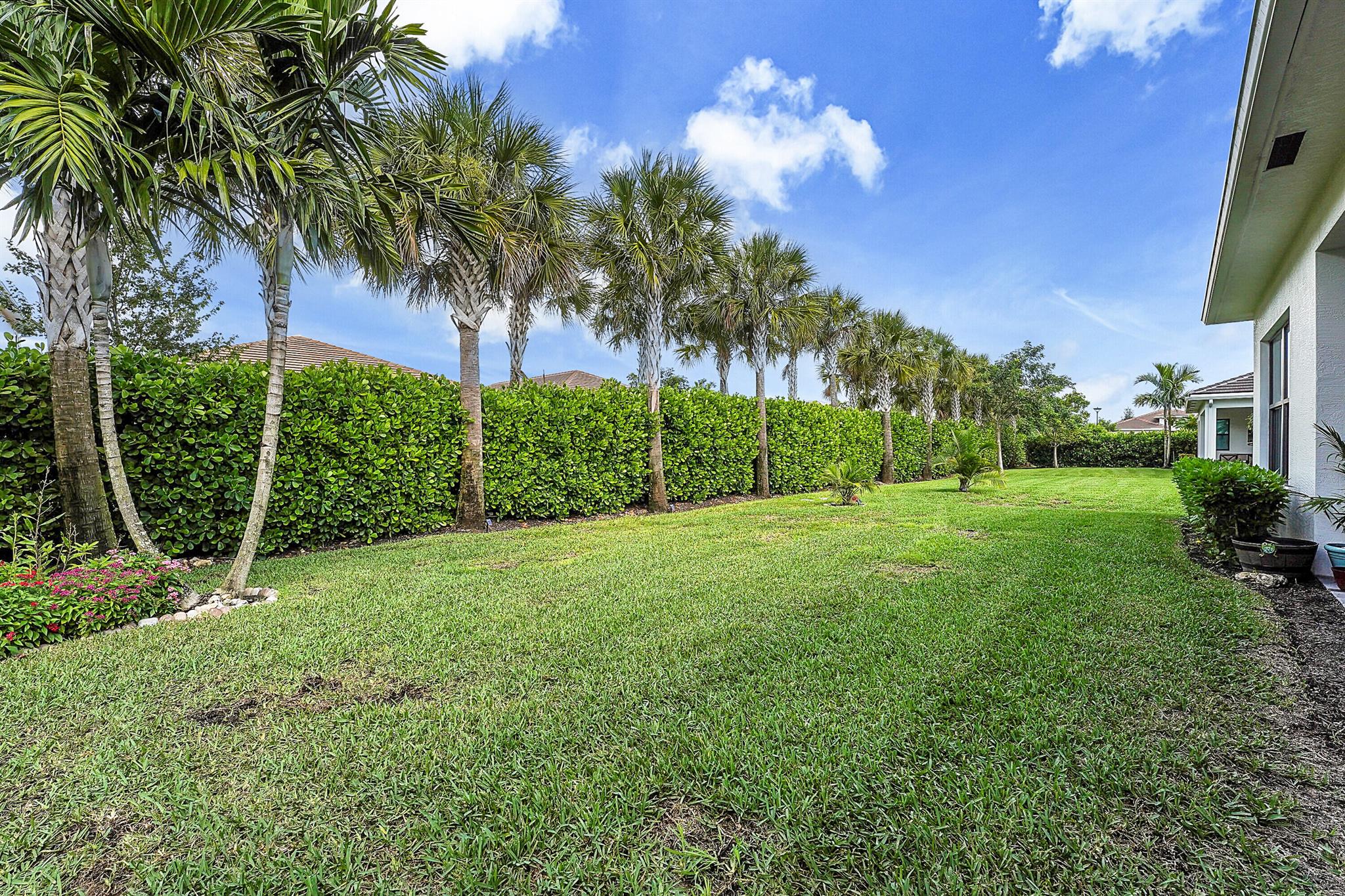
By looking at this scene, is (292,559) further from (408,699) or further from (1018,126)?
(1018,126)

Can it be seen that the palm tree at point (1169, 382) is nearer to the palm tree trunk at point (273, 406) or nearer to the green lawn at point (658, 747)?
the green lawn at point (658, 747)

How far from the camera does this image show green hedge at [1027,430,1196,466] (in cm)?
3153

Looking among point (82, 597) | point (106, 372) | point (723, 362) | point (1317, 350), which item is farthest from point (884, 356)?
point (82, 597)

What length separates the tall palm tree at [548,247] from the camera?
957 cm

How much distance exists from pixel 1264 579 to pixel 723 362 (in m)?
15.6

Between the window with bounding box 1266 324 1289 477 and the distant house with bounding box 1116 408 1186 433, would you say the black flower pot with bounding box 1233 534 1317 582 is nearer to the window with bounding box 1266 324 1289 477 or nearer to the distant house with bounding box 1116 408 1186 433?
the window with bounding box 1266 324 1289 477

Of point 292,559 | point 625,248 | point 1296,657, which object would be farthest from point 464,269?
point 1296,657

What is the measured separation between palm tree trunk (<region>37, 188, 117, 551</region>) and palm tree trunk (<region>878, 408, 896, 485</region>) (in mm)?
20247

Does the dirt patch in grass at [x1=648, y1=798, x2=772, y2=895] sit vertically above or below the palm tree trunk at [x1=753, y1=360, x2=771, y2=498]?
below

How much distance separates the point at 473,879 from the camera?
1497mm

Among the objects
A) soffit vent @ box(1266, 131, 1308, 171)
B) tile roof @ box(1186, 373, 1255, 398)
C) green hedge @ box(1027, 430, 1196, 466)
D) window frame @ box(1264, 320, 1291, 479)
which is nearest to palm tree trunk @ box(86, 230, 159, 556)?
soffit vent @ box(1266, 131, 1308, 171)

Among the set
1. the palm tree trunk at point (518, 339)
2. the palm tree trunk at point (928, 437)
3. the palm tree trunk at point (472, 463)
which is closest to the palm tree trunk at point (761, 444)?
the palm tree trunk at point (518, 339)

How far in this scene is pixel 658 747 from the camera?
2117mm

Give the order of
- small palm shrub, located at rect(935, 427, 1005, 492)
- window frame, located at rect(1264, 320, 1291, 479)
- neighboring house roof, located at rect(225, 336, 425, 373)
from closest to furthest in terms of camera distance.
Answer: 1. window frame, located at rect(1264, 320, 1291, 479)
2. small palm shrub, located at rect(935, 427, 1005, 492)
3. neighboring house roof, located at rect(225, 336, 425, 373)
